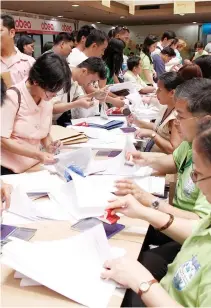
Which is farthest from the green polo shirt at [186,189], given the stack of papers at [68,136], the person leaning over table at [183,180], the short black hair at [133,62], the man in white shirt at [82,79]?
the short black hair at [133,62]

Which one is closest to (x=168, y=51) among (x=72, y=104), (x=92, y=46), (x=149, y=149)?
(x=92, y=46)

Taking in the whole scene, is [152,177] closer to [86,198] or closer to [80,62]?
[86,198]

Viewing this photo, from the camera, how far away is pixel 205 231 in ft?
3.49

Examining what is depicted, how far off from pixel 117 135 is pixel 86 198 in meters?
1.33

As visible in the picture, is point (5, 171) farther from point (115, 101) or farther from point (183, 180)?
point (115, 101)

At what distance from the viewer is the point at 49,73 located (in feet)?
6.00

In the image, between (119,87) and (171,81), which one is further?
(119,87)

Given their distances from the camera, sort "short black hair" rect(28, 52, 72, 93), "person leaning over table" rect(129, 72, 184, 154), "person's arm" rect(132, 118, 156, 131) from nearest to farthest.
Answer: "short black hair" rect(28, 52, 72, 93) → "person leaning over table" rect(129, 72, 184, 154) → "person's arm" rect(132, 118, 156, 131)

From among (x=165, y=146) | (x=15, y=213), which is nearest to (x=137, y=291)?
(x=15, y=213)

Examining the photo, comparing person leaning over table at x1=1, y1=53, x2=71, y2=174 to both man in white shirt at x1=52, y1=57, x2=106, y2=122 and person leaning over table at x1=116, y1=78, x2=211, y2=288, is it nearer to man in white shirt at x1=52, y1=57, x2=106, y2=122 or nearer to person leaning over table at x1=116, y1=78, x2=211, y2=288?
person leaning over table at x1=116, y1=78, x2=211, y2=288

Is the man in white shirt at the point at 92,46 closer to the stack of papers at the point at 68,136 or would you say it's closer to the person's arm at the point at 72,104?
the person's arm at the point at 72,104

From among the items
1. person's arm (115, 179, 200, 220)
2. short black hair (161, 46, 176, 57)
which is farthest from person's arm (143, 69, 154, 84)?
person's arm (115, 179, 200, 220)

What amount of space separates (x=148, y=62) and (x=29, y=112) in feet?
13.6

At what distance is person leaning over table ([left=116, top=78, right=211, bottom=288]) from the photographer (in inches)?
56.9
